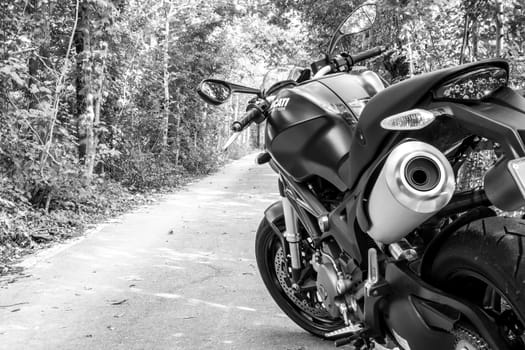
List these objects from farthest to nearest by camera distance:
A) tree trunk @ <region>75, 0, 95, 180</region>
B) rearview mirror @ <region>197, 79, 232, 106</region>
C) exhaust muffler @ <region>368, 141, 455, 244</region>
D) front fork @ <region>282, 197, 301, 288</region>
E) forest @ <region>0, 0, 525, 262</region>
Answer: tree trunk @ <region>75, 0, 95, 180</region> < forest @ <region>0, 0, 525, 262</region> < front fork @ <region>282, 197, 301, 288</region> < rearview mirror @ <region>197, 79, 232, 106</region> < exhaust muffler @ <region>368, 141, 455, 244</region>

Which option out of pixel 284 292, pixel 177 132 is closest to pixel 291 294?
pixel 284 292

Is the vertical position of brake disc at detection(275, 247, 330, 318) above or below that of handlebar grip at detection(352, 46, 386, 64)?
below

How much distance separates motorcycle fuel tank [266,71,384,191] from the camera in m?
2.47

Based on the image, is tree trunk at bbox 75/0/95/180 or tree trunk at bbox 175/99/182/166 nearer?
tree trunk at bbox 75/0/95/180

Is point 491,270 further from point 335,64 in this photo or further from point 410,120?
point 335,64

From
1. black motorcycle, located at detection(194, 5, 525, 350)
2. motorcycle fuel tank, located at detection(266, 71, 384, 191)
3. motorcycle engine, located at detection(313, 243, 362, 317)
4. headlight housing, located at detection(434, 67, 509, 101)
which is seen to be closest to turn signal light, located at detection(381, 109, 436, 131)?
black motorcycle, located at detection(194, 5, 525, 350)

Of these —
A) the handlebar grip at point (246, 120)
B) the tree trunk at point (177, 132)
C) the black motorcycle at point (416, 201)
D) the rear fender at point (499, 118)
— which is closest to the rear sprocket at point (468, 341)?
the black motorcycle at point (416, 201)

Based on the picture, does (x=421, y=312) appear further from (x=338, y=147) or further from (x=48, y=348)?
(x=48, y=348)

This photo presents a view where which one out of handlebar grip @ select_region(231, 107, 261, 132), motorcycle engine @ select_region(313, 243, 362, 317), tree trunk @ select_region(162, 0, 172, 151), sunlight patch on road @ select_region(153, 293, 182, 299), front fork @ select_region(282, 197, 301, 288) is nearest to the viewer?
motorcycle engine @ select_region(313, 243, 362, 317)

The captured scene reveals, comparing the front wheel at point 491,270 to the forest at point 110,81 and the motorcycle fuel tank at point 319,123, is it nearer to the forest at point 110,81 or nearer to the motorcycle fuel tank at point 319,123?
the motorcycle fuel tank at point 319,123

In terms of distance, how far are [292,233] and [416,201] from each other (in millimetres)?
1369

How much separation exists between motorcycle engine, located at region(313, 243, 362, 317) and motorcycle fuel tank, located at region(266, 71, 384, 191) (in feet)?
1.13

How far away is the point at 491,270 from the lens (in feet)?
5.40

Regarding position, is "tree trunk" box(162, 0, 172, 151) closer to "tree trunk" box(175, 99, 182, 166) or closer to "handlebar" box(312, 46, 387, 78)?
"tree trunk" box(175, 99, 182, 166)
